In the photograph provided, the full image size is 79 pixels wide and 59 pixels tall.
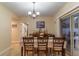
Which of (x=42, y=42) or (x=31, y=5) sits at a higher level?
(x=31, y=5)

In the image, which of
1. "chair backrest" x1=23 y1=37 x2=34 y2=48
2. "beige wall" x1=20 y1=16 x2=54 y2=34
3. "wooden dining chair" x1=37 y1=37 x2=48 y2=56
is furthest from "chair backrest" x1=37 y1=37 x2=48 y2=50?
"beige wall" x1=20 y1=16 x2=54 y2=34

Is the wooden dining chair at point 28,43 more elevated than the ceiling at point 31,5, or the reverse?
the ceiling at point 31,5

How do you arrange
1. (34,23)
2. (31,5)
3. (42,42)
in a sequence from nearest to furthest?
(42,42), (31,5), (34,23)

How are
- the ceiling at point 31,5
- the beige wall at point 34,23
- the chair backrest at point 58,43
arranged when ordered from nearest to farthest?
the chair backrest at point 58,43, the ceiling at point 31,5, the beige wall at point 34,23

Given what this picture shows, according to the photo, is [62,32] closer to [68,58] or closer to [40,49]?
[40,49]

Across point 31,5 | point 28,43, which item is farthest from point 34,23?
point 28,43

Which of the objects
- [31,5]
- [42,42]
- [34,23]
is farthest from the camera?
[34,23]

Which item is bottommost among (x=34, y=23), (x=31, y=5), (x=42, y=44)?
(x=42, y=44)

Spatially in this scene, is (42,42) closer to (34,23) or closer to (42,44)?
(42,44)

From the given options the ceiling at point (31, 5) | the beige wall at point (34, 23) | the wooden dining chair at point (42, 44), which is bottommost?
the wooden dining chair at point (42, 44)

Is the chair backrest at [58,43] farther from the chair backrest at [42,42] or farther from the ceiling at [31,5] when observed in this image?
the ceiling at [31,5]

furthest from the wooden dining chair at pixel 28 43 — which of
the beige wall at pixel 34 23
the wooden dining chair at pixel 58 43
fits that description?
the beige wall at pixel 34 23

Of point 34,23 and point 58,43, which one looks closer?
point 58,43

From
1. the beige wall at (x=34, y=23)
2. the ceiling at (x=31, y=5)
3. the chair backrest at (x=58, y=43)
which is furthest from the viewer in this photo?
the beige wall at (x=34, y=23)
